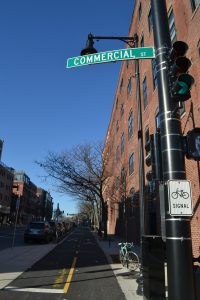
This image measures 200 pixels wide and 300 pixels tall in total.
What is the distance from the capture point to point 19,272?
36.4ft

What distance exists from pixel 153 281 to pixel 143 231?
115 inches

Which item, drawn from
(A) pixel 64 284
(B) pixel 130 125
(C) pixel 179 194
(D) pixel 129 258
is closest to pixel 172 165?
(C) pixel 179 194

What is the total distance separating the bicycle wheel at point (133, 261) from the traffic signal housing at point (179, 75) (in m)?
9.07

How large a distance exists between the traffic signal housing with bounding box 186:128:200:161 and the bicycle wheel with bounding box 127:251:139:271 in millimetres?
8586

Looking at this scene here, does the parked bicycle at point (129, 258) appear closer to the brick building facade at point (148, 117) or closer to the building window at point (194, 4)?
the brick building facade at point (148, 117)

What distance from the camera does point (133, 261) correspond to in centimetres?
1257

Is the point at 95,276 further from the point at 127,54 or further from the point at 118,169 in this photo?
the point at 118,169

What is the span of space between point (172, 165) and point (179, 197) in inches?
17.8

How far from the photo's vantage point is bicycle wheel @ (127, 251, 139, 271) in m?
12.3

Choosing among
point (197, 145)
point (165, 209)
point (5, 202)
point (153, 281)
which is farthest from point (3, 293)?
point (5, 202)

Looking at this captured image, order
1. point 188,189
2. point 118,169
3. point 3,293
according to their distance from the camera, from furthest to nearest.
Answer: point 118,169 → point 3,293 → point 188,189

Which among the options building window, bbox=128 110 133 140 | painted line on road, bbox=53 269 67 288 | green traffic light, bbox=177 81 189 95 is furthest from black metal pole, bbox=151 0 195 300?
building window, bbox=128 110 133 140

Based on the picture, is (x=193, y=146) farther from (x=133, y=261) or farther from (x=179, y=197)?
(x=133, y=261)

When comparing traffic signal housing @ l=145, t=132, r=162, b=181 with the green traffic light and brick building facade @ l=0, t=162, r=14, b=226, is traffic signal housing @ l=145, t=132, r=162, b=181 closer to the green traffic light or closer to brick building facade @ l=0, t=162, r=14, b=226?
the green traffic light
